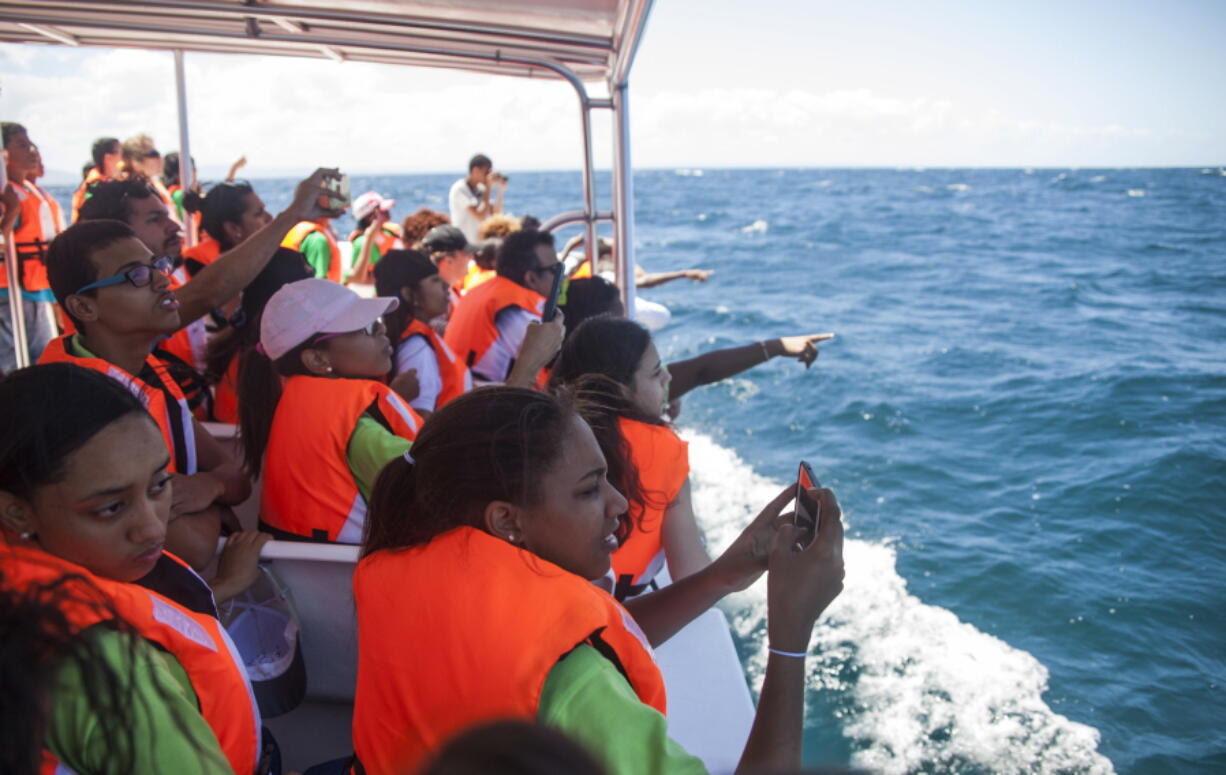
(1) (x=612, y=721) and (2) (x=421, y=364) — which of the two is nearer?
(1) (x=612, y=721)

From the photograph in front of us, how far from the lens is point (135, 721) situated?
3.61ft

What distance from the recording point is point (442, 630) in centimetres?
130

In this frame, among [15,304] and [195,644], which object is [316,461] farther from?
[15,304]

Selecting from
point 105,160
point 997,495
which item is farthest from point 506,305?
point 997,495

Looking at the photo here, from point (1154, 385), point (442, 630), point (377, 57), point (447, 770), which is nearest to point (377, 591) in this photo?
point (442, 630)

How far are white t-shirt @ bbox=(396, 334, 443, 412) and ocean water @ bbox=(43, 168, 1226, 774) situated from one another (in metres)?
2.23

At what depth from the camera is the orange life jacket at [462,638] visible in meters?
1.23

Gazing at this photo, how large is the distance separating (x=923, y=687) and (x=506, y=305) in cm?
299

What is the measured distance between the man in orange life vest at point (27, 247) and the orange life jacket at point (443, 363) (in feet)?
6.59

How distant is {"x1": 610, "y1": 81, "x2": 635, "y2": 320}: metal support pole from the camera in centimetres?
385

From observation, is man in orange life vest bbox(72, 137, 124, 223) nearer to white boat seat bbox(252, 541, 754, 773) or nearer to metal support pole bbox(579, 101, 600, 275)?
metal support pole bbox(579, 101, 600, 275)

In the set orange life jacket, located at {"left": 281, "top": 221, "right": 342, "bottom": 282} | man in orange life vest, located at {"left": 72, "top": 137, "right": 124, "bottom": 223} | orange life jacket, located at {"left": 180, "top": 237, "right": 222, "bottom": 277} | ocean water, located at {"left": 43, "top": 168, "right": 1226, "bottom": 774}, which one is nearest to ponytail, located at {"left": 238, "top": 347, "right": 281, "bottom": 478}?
orange life jacket, located at {"left": 180, "top": 237, "right": 222, "bottom": 277}

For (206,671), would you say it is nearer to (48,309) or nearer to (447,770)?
(447,770)

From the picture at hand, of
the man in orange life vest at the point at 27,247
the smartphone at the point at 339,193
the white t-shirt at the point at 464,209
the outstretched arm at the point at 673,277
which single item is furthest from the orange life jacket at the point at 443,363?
the white t-shirt at the point at 464,209
